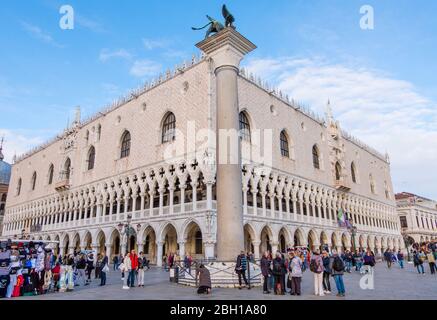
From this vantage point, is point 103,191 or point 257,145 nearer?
point 257,145

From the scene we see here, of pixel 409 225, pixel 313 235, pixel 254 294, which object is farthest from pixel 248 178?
pixel 409 225

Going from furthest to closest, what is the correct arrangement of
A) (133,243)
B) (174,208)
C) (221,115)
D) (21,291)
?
1. (133,243)
2. (174,208)
3. (221,115)
4. (21,291)

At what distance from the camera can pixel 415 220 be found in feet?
200

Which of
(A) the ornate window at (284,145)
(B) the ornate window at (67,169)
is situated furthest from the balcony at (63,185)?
(A) the ornate window at (284,145)

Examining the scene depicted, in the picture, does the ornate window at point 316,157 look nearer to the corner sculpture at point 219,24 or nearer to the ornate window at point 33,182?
the corner sculpture at point 219,24

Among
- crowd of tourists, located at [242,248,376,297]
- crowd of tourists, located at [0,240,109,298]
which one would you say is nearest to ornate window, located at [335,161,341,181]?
crowd of tourists, located at [242,248,376,297]

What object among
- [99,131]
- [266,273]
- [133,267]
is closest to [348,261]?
[266,273]

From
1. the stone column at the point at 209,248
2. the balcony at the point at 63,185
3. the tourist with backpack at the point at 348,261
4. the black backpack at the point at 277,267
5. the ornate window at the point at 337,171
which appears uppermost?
the ornate window at the point at 337,171

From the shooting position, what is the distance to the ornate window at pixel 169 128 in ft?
87.2

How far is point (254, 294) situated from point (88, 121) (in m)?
33.7

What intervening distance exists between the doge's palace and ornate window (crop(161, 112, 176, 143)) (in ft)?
0.32

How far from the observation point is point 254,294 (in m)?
8.93

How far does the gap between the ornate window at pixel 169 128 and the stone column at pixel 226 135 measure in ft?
48.8
